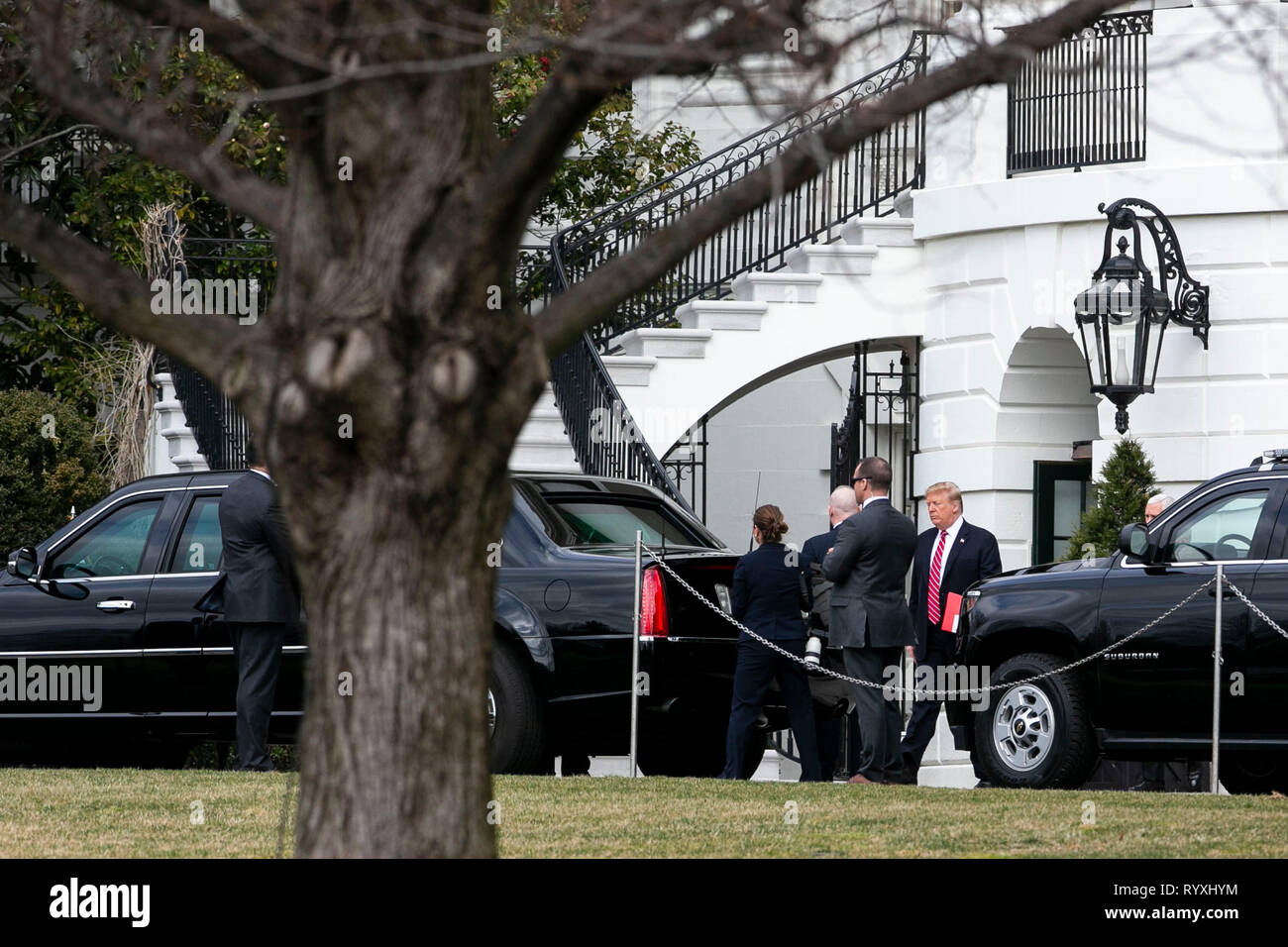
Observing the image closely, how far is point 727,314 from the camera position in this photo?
19062mm

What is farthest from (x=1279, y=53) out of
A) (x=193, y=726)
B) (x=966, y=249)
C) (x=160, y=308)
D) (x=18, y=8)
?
(x=160, y=308)

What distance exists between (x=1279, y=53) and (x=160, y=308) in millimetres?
12365

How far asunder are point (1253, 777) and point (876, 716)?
2.76 metres

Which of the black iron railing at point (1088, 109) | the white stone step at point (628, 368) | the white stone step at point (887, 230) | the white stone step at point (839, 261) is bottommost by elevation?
the white stone step at point (628, 368)

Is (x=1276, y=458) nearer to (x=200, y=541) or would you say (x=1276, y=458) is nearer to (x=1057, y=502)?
(x=200, y=541)

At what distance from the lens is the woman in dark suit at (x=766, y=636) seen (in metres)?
12.3

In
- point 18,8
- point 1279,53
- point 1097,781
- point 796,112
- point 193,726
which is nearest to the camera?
point 796,112

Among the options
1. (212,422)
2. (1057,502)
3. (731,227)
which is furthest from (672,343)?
(212,422)

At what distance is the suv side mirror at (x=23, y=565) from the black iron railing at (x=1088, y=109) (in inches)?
352

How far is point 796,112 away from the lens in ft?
19.2

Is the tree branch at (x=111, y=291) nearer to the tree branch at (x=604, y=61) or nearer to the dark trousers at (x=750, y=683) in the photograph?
the tree branch at (x=604, y=61)

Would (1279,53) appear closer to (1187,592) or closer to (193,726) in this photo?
(1187,592)

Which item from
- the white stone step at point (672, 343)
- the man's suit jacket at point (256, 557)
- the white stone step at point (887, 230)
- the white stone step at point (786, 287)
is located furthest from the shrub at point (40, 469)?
the man's suit jacket at point (256, 557)
